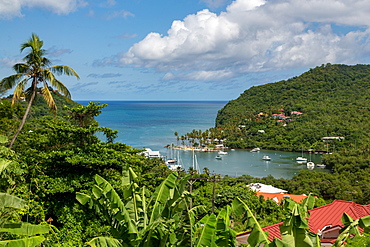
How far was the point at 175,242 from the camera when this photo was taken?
4129mm

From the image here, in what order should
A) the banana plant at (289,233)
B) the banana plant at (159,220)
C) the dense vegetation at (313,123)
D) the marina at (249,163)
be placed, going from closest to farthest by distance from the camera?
the banana plant at (289,233) < the banana plant at (159,220) < the dense vegetation at (313,123) < the marina at (249,163)

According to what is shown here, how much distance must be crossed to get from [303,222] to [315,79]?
10541 cm

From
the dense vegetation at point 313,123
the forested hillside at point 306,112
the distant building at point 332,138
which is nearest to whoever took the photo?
the dense vegetation at point 313,123

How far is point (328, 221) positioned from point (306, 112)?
73.4 metres

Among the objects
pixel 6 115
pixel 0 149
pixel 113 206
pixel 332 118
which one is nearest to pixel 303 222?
pixel 113 206

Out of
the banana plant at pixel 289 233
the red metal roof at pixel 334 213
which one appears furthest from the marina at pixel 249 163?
the banana plant at pixel 289 233

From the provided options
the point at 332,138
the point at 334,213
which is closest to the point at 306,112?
the point at 332,138

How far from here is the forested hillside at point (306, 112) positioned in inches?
2504

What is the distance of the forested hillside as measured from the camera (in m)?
63.6

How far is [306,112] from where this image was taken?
7956 centimetres

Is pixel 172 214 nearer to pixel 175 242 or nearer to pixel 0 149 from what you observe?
pixel 175 242

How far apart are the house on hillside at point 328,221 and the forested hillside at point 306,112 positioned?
49678 mm

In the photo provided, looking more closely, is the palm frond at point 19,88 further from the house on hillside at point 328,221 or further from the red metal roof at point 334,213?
the red metal roof at point 334,213

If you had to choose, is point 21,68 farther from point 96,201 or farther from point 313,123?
point 313,123
